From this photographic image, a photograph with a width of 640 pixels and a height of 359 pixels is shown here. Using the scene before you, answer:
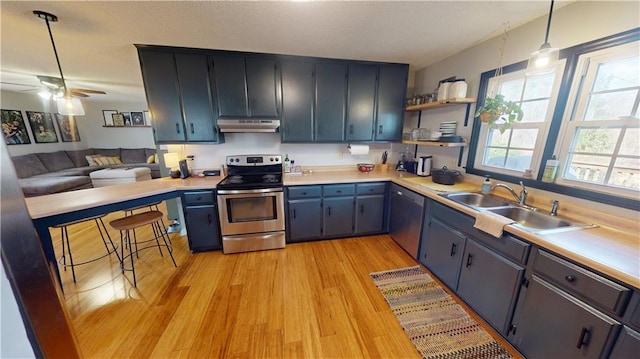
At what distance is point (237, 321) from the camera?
196 cm

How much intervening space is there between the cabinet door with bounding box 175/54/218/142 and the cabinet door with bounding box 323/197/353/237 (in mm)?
1576

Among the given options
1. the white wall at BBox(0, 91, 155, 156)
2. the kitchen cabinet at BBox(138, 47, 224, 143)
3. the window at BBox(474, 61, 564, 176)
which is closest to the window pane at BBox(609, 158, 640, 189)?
the window at BBox(474, 61, 564, 176)

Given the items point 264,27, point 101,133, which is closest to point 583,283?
point 264,27

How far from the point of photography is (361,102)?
10.5 ft

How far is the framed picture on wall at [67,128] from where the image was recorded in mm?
6012

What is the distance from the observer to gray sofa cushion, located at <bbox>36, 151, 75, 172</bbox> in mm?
5410

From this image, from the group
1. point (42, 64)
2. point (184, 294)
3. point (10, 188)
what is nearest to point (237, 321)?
point (184, 294)

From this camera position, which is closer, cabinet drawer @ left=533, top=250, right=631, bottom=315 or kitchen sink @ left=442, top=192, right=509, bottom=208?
cabinet drawer @ left=533, top=250, right=631, bottom=315

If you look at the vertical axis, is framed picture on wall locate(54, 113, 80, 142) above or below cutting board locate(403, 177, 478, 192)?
above

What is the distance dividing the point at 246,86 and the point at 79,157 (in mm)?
6190

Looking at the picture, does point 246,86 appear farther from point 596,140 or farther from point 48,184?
point 48,184

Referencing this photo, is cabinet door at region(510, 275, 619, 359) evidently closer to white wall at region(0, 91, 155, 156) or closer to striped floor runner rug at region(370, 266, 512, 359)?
striped floor runner rug at region(370, 266, 512, 359)

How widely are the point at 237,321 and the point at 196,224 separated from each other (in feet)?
4.15

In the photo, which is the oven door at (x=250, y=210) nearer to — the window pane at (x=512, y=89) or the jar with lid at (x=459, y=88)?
the jar with lid at (x=459, y=88)
